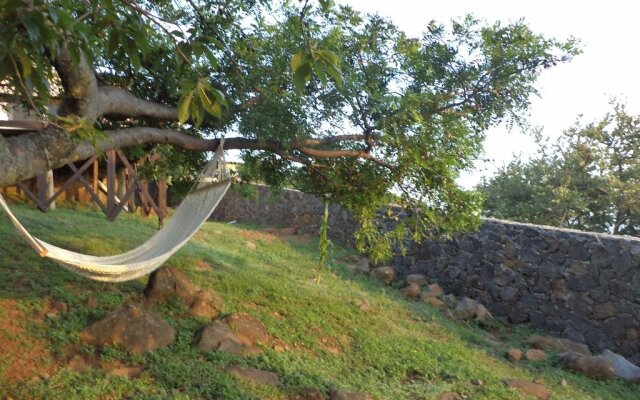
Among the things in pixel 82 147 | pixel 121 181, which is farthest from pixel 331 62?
pixel 121 181

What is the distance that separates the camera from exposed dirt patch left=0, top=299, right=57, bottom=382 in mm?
3301

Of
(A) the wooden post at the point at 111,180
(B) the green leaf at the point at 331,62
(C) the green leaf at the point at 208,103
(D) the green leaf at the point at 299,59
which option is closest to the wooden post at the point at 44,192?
(A) the wooden post at the point at 111,180

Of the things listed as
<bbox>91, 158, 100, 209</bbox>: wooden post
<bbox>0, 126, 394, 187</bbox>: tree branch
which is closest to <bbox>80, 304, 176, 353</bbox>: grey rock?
<bbox>0, 126, 394, 187</bbox>: tree branch

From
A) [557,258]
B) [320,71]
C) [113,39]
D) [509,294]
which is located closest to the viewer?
[320,71]

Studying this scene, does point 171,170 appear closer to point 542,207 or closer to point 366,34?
point 366,34

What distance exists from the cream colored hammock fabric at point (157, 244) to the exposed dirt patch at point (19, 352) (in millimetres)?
521

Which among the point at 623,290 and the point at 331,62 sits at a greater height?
the point at 331,62

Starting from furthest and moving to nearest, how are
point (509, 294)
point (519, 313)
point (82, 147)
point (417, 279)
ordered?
point (417, 279) < point (509, 294) < point (519, 313) < point (82, 147)

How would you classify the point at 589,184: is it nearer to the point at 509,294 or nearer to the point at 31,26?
the point at 509,294

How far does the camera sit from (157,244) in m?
4.07

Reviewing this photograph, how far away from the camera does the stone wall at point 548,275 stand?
5934 millimetres

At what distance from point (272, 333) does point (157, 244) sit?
1110 millimetres

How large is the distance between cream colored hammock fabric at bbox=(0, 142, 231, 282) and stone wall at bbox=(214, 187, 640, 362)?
169 cm

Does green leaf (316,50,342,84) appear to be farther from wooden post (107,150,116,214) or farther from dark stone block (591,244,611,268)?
wooden post (107,150,116,214)
